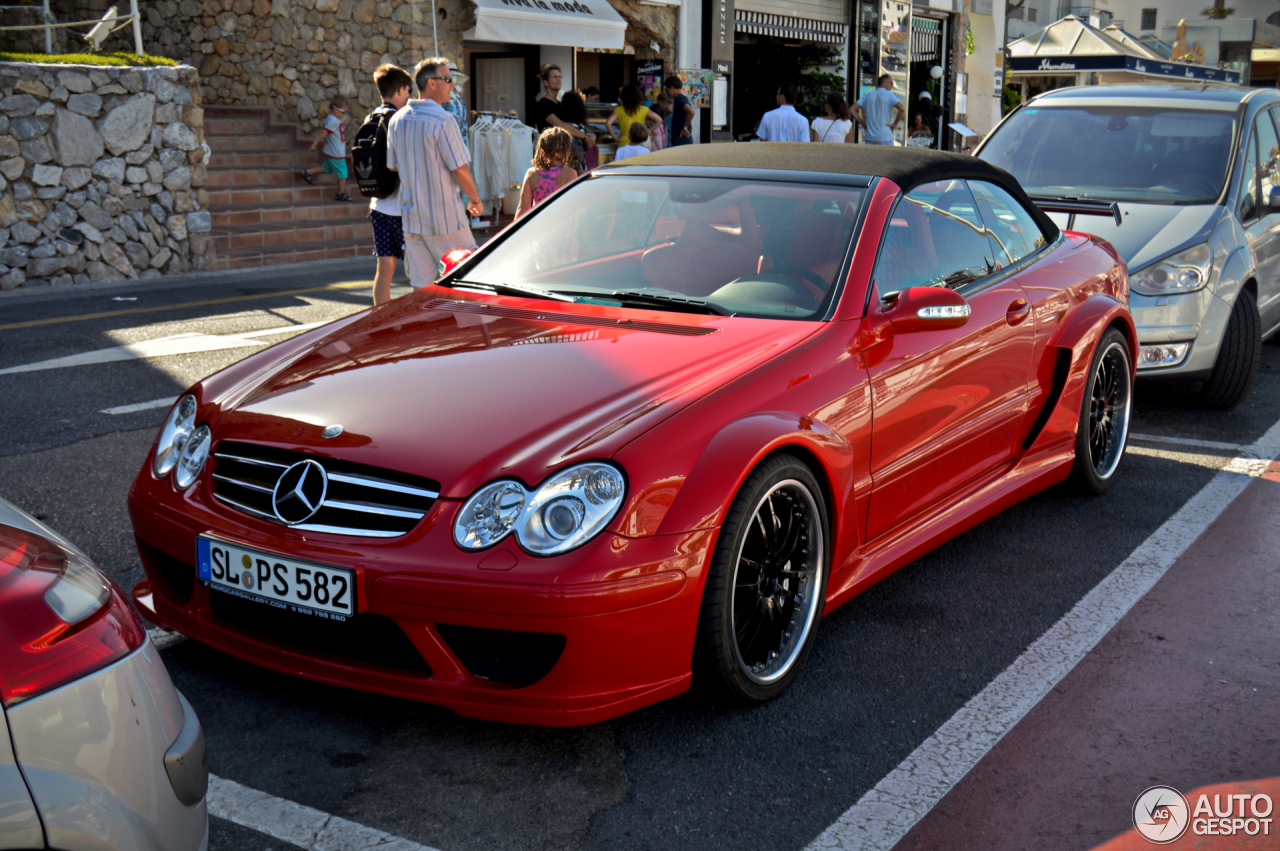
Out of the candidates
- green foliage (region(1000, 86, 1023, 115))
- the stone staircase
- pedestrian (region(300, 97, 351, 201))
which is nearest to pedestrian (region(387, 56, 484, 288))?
the stone staircase

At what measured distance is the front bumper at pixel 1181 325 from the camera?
6242 millimetres

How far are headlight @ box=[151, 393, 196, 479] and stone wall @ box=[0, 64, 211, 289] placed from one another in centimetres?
881

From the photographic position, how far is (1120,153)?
7.39 m

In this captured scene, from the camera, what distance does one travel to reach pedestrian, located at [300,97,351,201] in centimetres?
1535

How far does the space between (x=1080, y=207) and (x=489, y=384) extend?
4.70 m

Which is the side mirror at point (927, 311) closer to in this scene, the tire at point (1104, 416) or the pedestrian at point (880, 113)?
the tire at point (1104, 416)

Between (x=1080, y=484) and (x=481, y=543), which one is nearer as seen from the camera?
(x=481, y=543)

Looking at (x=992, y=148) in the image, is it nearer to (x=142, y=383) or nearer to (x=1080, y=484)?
(x=1080, y=484)

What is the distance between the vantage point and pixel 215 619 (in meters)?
3.02

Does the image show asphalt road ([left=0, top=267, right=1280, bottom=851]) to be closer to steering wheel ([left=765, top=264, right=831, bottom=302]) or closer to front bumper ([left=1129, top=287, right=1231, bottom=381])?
steering wheel ([left=765, top=264, right=831, bottom=302])

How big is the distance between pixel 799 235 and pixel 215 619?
2096 mm

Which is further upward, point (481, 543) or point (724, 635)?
point (481, 543)

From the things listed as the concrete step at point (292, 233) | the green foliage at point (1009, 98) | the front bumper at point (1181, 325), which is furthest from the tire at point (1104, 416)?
the green foliage at point (1009, 98)

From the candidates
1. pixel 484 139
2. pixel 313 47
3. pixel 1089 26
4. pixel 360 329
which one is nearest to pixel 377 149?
pixel 360 329
